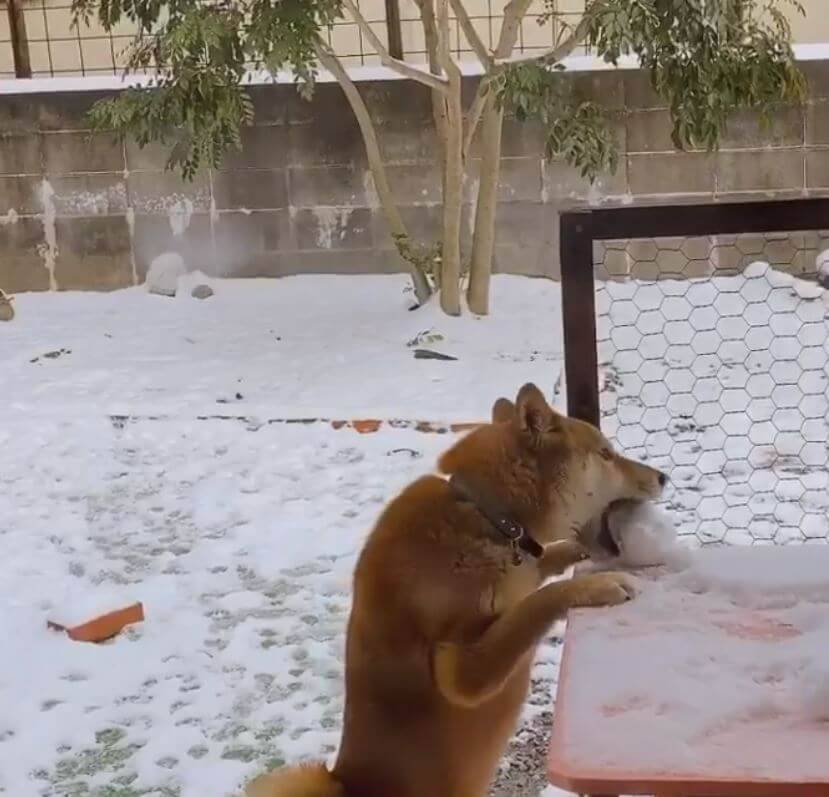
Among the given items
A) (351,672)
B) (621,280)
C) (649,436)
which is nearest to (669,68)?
(621,280)

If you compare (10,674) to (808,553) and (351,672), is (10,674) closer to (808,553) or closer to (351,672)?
(351,672)

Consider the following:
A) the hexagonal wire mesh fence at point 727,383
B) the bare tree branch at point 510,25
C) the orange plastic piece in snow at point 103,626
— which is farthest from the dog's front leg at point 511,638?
the bare tree branch at point 510,25

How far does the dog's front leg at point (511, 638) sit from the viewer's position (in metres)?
1.53

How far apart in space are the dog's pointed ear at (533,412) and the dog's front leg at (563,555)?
0.60 ft

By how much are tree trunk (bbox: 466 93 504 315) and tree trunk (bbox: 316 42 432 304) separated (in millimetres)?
270

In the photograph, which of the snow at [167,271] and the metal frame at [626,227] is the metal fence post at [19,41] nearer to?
the snow at [167,271]

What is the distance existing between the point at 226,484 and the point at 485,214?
7.84 feet

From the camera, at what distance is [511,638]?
1532 mm

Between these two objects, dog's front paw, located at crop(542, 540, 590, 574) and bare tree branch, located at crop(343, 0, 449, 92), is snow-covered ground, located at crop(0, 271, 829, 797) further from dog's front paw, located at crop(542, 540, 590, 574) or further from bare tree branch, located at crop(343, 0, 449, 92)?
bare tree branch, located at crop(343, 0, 449, 92)

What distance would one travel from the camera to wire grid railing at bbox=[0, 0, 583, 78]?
6.77 m

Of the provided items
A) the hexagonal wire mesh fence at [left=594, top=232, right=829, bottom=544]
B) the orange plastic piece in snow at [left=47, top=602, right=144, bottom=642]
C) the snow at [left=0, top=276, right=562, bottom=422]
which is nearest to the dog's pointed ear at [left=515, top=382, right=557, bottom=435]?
the hexagonal wire mesh fence at [left=594, top=232, right=829, bottom=544]

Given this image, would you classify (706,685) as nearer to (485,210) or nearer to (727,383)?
(727,383)

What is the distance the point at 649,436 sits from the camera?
14.3 feet

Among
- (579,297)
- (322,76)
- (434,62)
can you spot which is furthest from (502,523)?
(322,76)
